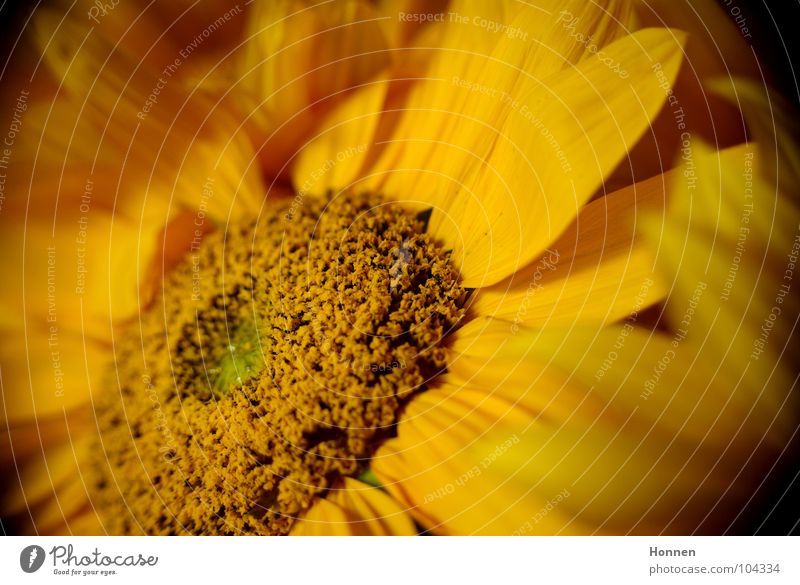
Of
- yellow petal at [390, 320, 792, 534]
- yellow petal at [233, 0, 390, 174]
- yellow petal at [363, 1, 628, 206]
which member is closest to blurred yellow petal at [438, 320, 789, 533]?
yellow petal at [390, 320, 792, 534]

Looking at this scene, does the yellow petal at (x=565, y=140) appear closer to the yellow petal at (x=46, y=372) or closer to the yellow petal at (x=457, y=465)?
the yellow petal at (x=457, y=465)

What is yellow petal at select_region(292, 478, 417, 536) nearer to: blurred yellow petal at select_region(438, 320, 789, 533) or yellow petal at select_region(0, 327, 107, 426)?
blurred yellow petal at select_region(438, 320, 789, 533)

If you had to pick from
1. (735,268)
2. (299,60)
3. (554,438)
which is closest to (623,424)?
(554,438)

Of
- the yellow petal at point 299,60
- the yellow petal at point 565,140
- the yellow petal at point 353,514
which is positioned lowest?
the yellow petal at point 353,514

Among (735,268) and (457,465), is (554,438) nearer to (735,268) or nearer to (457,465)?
(457,465)

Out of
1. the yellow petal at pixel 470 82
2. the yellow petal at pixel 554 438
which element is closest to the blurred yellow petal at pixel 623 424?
the yellow petal at pixel 554 438

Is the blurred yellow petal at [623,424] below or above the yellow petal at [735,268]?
below
